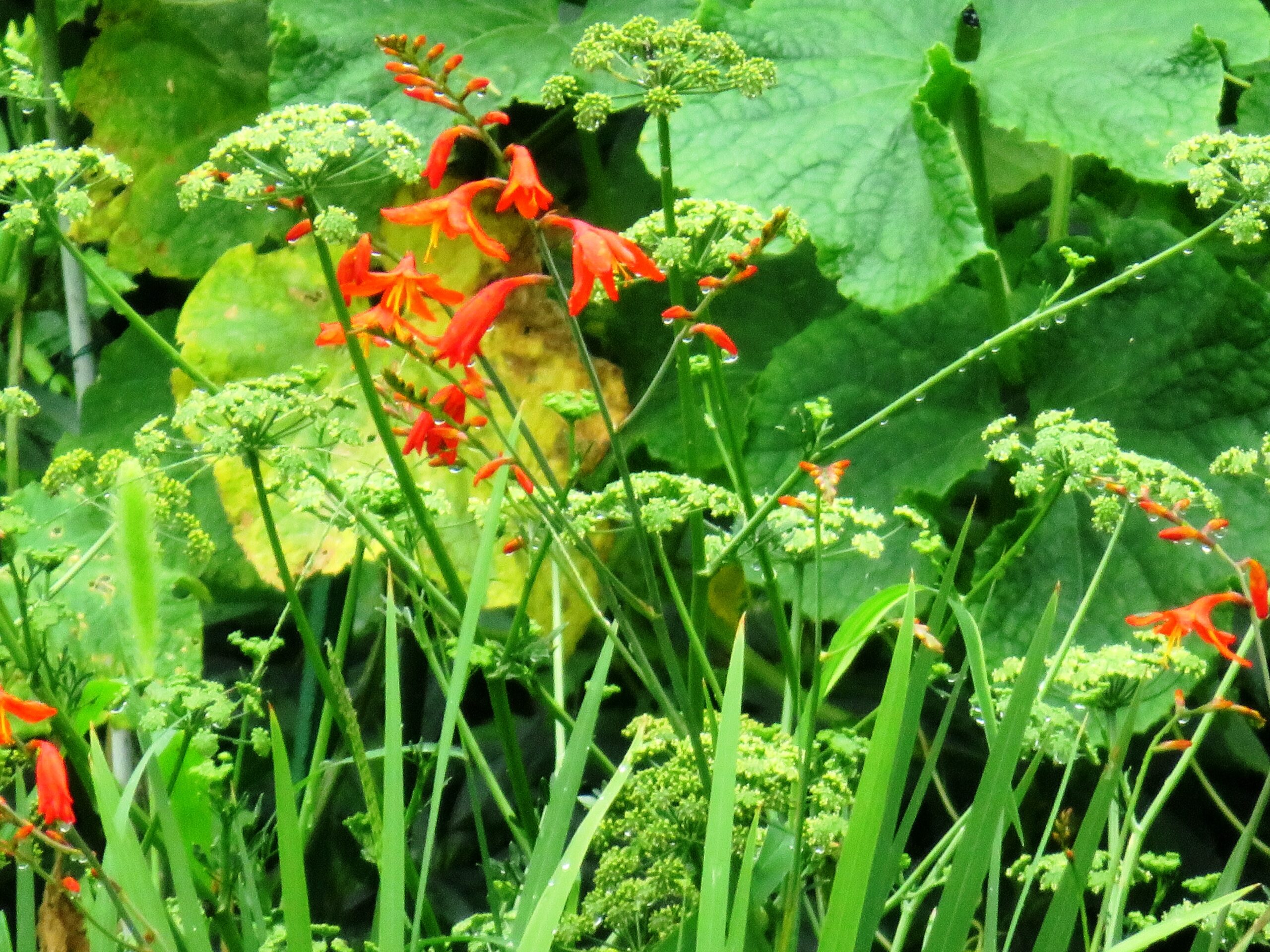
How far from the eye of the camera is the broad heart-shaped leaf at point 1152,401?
1103mm

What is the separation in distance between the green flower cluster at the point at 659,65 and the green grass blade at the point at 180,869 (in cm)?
34

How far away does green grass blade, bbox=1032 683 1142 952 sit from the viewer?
1.73 feet

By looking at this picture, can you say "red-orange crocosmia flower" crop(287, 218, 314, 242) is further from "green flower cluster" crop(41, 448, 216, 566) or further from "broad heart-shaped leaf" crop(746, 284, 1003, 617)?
"broad heart-shaped leaf" crop(746, 284, 1003, 617)

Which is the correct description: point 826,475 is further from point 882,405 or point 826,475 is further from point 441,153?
point 882,405

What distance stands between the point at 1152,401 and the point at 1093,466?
60 centimetres

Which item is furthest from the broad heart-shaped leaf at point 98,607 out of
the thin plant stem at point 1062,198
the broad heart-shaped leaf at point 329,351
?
the thin plant stem at point 1062,198

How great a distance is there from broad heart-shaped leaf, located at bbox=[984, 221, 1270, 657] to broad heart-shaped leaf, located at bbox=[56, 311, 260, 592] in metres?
0.73

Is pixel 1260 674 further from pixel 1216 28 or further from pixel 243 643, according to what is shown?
pixel 243 643

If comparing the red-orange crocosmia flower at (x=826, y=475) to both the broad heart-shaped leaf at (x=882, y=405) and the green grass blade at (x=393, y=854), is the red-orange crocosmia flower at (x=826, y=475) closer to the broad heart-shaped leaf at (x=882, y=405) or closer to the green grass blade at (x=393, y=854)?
the green grass blade at (x=393, y=854)

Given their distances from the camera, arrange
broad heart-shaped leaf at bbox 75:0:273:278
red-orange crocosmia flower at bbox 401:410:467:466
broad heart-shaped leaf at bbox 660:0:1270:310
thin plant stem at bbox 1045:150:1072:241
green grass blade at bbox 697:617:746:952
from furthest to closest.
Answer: broad heart-shaped leaf at bbox 75:0:273:278, thin plant stem at bbox 1045:150:1072:241, broad heart-shaped leaf at bbox 660:0:1270:310, red-orange crocosmia flower at bbox 401:410:467:466, green grass blade at bbox 697:617:746:952

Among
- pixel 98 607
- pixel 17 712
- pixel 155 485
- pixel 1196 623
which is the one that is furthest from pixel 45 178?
pixel 1196 623

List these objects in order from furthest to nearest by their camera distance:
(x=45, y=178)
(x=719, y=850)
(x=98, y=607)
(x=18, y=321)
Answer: (x=18, y=321) < (x=98, y=607) < (x=45, y=178) < (x=719, y=850)

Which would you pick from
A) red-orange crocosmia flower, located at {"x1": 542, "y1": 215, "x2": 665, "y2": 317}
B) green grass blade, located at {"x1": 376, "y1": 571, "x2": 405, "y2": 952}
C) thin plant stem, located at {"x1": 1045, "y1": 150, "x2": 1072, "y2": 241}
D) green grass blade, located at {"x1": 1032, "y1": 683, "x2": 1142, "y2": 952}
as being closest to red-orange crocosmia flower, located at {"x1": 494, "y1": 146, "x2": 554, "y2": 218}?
red-orange crocosmia flower, located at {"x1": 542, "y1": 215, "x2": 665, "y2": 317}

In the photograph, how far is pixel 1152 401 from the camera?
1.17 metres
